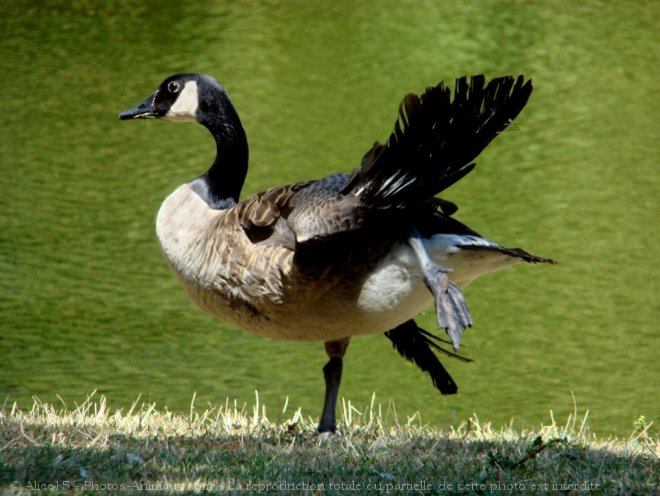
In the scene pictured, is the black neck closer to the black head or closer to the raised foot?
the black head

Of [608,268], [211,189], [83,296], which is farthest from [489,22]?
[211,189]

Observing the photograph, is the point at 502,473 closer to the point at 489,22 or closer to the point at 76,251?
the point at 76,251

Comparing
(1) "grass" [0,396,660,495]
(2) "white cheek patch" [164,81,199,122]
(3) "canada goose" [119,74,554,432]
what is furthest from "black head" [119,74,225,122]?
(1) "grass" [0,396,660,495]

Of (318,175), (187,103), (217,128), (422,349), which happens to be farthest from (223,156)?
(318,175)

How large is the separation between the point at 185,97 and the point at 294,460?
2318 mm

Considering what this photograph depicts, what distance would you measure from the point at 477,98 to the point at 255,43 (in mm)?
16119

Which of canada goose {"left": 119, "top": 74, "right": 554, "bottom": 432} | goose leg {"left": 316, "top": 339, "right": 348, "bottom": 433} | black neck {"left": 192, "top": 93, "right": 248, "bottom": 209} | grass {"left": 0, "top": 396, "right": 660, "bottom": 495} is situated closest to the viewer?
grass {"left": 0, "top": 396, "right": 660, "bottom": 495}

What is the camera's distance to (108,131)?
1550 centimetres

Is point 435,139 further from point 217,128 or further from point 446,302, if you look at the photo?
point 217,128

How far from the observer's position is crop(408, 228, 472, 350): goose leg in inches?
183

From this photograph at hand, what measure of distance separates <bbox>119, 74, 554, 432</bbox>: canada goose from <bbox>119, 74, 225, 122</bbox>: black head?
2.21ft

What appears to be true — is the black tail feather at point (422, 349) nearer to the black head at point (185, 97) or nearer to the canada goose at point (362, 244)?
the canada goose at point (362, 244)

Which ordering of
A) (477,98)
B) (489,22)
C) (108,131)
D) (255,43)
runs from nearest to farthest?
1. (477,98)
2. (108,131)
3. (255,43)
4. (489,22)

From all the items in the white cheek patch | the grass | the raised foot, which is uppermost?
the white cheek patch
